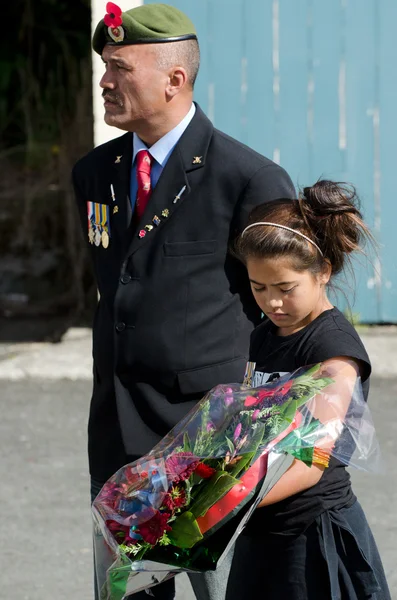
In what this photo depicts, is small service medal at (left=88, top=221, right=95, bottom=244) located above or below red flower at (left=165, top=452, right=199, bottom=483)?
above

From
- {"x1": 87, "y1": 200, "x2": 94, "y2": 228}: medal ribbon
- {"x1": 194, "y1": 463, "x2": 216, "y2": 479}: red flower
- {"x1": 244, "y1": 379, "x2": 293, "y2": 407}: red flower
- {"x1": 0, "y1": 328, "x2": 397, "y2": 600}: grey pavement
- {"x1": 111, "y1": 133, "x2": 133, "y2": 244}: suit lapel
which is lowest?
{"x1": 0, "y1": 328, "x2": 397, "y2": 600}: grey pavement

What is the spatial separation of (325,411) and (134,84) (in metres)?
1.17

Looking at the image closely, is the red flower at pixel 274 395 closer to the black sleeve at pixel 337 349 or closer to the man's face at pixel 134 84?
Result: the black sleeve at pixel 337 349

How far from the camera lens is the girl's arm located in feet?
7.21

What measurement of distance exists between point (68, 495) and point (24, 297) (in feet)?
13.9

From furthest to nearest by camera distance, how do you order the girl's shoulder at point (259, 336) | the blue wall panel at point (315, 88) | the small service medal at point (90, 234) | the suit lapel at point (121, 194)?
the blue wall panel at point (315, 88)
the small service medal at point (90, 234)
the suit lapel at point (121, 194)
the girl's shoulder at point (259, 336)

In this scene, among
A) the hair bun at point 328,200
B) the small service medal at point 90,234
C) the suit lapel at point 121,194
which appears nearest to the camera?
the hair bun at point 328,200

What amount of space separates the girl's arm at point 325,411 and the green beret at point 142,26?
1.08 m

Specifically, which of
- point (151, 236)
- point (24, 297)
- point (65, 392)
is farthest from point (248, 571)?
point (24, 297)

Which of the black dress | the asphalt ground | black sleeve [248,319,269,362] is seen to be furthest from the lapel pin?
the asphalt ground

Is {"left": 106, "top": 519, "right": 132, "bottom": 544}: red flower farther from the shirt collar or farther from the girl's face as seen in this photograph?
the shirt collar

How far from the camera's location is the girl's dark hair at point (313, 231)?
2.44 m

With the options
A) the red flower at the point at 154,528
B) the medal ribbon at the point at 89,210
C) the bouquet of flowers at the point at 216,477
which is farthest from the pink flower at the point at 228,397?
the medal ribbon at the point at 89,210

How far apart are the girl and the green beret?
0.71 m
